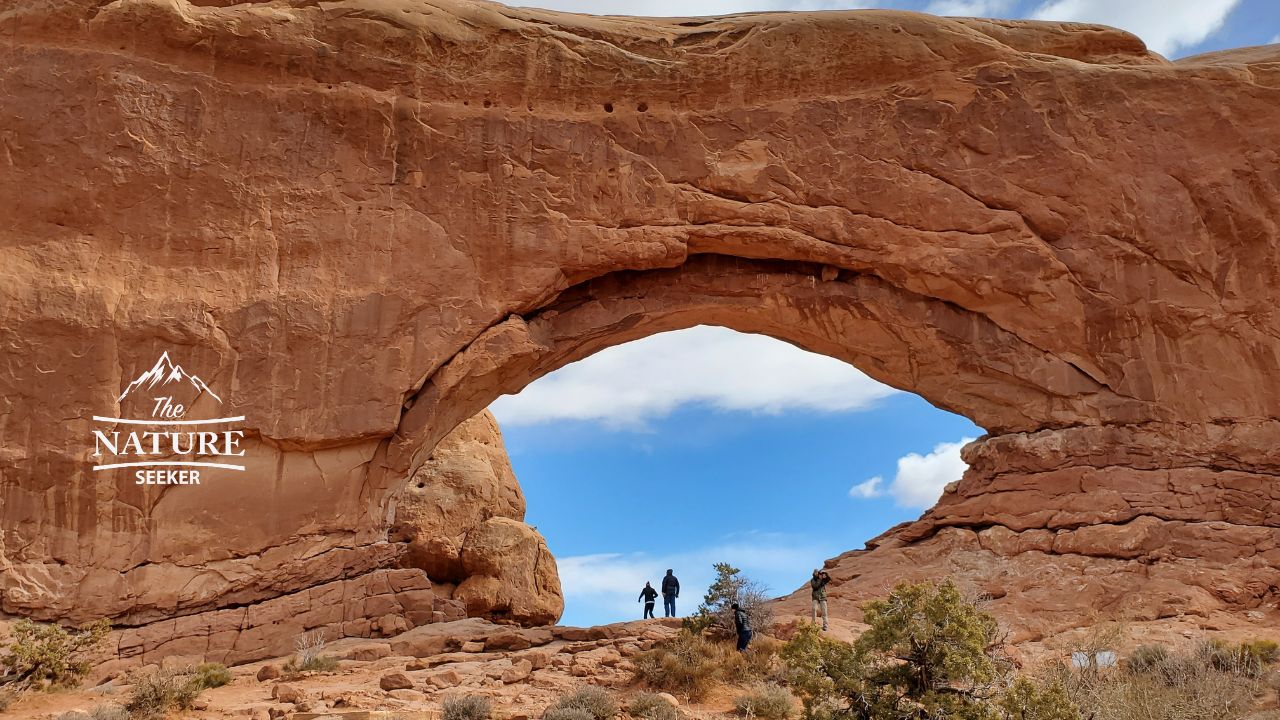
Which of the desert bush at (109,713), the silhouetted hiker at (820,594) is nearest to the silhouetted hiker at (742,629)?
the silhouetted hiker at (820,594)

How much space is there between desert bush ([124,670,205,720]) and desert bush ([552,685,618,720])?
11.8 ft

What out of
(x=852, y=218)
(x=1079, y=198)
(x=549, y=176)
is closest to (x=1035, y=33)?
(x=1079, y=198)

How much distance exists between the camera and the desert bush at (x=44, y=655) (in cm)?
1052

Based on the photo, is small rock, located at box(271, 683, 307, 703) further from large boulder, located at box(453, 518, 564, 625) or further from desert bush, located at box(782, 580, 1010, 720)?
large boulder, located at box(453, 518, 564, 625)

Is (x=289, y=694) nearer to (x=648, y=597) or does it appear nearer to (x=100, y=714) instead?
(x=100, y=714)

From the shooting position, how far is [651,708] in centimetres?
944

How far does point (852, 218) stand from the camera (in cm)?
1473

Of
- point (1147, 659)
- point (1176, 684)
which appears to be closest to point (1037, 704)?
point (1176, 684)

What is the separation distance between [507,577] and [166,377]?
237 inches

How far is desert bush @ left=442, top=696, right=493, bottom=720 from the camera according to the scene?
8.97m

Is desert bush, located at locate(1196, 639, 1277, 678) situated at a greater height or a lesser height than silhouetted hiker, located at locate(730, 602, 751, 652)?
lesser

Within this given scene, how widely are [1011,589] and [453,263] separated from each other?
28.5ft

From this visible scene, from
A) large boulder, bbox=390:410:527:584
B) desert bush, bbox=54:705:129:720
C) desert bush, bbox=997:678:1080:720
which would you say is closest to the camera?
desert bush, bbox=997:678:1080:720

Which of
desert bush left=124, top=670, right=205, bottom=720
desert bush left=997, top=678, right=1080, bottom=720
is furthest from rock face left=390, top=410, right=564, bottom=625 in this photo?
desert bush left=997, top=678, right=1080, bottom=720
